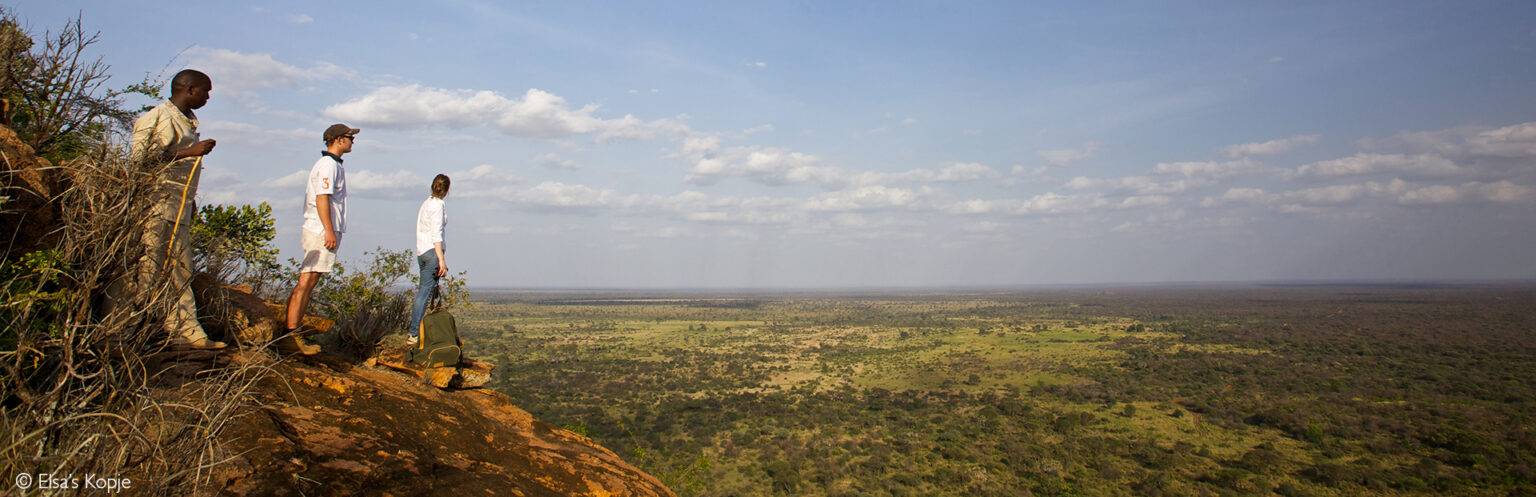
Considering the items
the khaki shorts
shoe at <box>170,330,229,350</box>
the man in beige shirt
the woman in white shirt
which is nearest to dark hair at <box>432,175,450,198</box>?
the woman in white shirt

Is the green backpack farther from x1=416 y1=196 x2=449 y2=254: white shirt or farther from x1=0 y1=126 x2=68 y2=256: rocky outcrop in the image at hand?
x1=0 y1=126 x2=68 y2=256: rocky outcrop

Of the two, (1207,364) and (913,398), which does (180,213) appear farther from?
(1207,364)

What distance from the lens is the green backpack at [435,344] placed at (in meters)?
6.22

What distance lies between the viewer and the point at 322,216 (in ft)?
15.2

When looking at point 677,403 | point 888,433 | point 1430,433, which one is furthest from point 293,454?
point 1430,433

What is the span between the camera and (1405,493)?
2248 cm

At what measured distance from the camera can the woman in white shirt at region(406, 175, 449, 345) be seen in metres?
5.92

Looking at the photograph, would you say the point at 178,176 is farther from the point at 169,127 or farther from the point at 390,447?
the point at 390,447

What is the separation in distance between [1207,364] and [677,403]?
38523mm

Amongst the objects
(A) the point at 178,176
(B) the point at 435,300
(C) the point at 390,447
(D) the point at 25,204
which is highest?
(A) the point at 178,176

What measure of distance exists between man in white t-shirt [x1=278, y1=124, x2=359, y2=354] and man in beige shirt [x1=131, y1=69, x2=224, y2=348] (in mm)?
696

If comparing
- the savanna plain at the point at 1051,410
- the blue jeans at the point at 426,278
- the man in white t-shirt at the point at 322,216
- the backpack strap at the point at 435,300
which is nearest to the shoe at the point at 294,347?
the man in white t-shirt at the point at 322,216

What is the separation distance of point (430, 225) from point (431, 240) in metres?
0.14

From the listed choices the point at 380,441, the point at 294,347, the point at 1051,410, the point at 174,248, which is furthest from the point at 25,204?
the point at 1051,410
